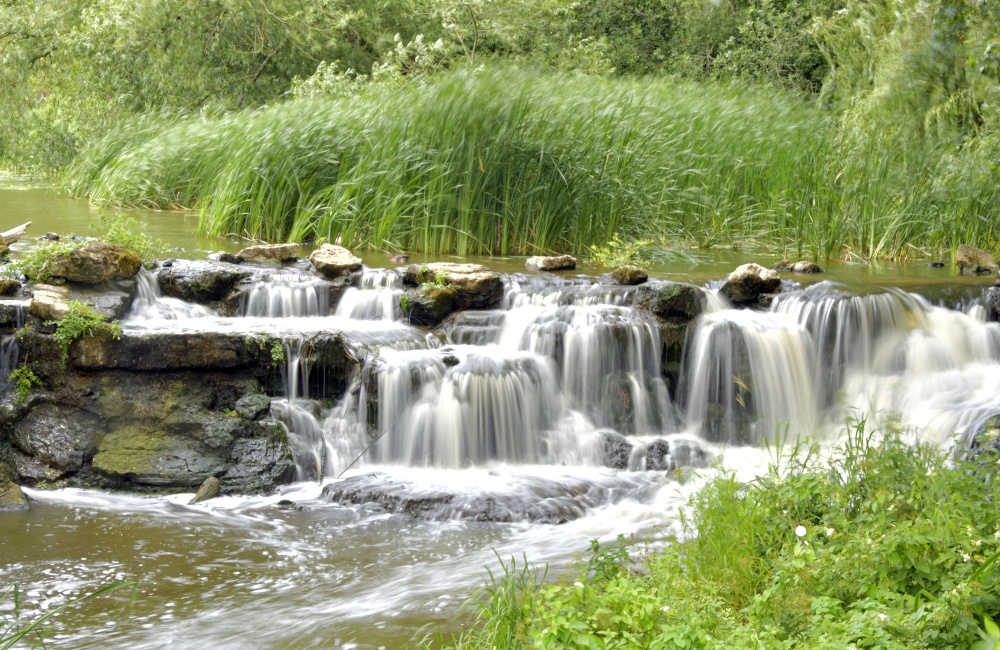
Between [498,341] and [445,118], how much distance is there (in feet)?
10.8

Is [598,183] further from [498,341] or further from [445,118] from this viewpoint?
[498,341]

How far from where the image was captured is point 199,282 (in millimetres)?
8211

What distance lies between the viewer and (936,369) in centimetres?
775

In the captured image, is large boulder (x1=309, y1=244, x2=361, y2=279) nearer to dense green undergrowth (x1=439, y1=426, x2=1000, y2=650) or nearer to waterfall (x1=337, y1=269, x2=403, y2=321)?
waterfall (x1=337, y1=269, x2=403, y2=321)

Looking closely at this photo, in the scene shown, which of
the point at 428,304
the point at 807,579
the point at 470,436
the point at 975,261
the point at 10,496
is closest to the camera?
the point at 807,579

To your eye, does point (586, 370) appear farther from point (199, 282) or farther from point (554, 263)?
point (199, 282)

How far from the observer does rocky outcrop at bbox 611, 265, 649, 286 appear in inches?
330

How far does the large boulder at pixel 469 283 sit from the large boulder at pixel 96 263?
7.58 feet

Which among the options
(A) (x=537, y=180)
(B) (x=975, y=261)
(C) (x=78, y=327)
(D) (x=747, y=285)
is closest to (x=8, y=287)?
(C) (x=78, y=327)

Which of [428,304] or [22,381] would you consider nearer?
[22,381]

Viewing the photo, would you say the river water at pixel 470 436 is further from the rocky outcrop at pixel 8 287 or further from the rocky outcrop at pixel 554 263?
the rocky outcrop at pixel 8 287

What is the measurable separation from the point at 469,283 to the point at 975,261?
4.83 metres

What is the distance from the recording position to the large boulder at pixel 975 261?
9391 mm

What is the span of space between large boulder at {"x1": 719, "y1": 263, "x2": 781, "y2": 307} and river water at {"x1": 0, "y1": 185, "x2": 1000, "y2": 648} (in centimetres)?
20
